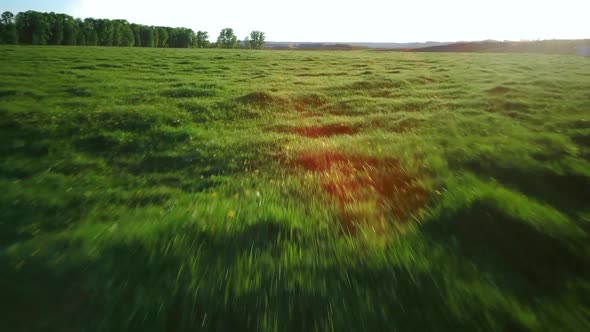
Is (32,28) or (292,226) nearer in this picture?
(292,226)

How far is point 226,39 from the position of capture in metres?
133

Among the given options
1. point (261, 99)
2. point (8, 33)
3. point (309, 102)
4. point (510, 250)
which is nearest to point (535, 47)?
point (309, 102)

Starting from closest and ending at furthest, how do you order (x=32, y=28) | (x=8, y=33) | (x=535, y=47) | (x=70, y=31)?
(x=8, y=33)
(x=32, y=28)
(x=70, y=31)
(x=535, y=47)

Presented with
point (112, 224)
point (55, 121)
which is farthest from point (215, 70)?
point (112, 224)

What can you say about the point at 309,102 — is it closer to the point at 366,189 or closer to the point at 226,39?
the point at 366,189

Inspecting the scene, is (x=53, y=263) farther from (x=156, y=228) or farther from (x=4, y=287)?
Result: (x=156, y=228)

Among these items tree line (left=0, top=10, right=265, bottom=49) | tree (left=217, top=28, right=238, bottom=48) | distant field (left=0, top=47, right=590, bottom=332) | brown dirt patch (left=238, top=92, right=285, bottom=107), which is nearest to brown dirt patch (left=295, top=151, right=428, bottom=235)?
distant field (left=0, top=47, right=590, bottom=332)

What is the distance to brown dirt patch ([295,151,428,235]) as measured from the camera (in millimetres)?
4711

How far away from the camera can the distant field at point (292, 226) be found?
9.64 feet

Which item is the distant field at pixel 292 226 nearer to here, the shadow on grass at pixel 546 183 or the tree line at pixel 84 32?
the shadow on grass at pixel 546 183

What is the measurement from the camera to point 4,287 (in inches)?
127

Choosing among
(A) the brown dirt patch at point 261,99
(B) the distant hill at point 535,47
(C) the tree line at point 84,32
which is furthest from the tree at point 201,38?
(A) the brown dirt patch at point 261,99

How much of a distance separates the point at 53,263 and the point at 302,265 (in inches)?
119

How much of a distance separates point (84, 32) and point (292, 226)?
110459mm
